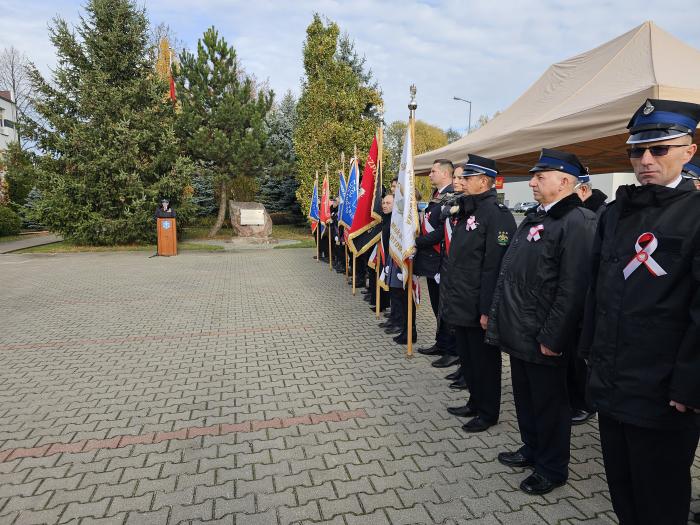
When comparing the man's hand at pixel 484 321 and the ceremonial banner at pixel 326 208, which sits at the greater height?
the ceremonial banner at pixel 326 208

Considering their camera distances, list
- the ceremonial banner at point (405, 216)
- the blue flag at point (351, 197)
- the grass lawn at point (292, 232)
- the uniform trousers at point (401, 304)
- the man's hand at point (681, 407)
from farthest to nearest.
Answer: the grass lawn at point (292, 232), the blue flag at point (351, 197), the uniform trousers at point (401, 304), the ceremonial banner at point (405, 216), the man's hand at point (681, 407)

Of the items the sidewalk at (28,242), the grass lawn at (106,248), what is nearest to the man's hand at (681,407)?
the grass lawn at (106,248)

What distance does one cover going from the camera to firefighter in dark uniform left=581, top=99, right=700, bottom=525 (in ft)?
6.20

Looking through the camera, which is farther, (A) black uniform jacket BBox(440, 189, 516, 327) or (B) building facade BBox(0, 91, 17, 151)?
(B) building facade BBox(0, 91, 17, 151)

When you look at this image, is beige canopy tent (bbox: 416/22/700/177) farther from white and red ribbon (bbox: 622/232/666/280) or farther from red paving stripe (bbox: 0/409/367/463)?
red paving stripe (bbox: 0/409/367/463)

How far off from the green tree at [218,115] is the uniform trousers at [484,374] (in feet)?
57.0

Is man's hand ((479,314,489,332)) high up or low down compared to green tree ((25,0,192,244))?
down

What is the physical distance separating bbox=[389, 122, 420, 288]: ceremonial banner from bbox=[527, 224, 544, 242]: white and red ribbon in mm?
2408

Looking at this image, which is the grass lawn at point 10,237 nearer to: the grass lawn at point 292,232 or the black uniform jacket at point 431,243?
the grass lawn at point 292,232

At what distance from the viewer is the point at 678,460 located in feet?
6.70

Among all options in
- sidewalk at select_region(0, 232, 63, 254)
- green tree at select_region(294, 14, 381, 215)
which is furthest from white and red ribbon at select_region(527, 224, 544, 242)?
sidewalk at select_region(0, 232, 63, 254)

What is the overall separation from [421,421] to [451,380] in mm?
1023

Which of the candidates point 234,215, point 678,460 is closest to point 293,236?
point 234,215

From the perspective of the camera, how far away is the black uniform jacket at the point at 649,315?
1.87 metres
